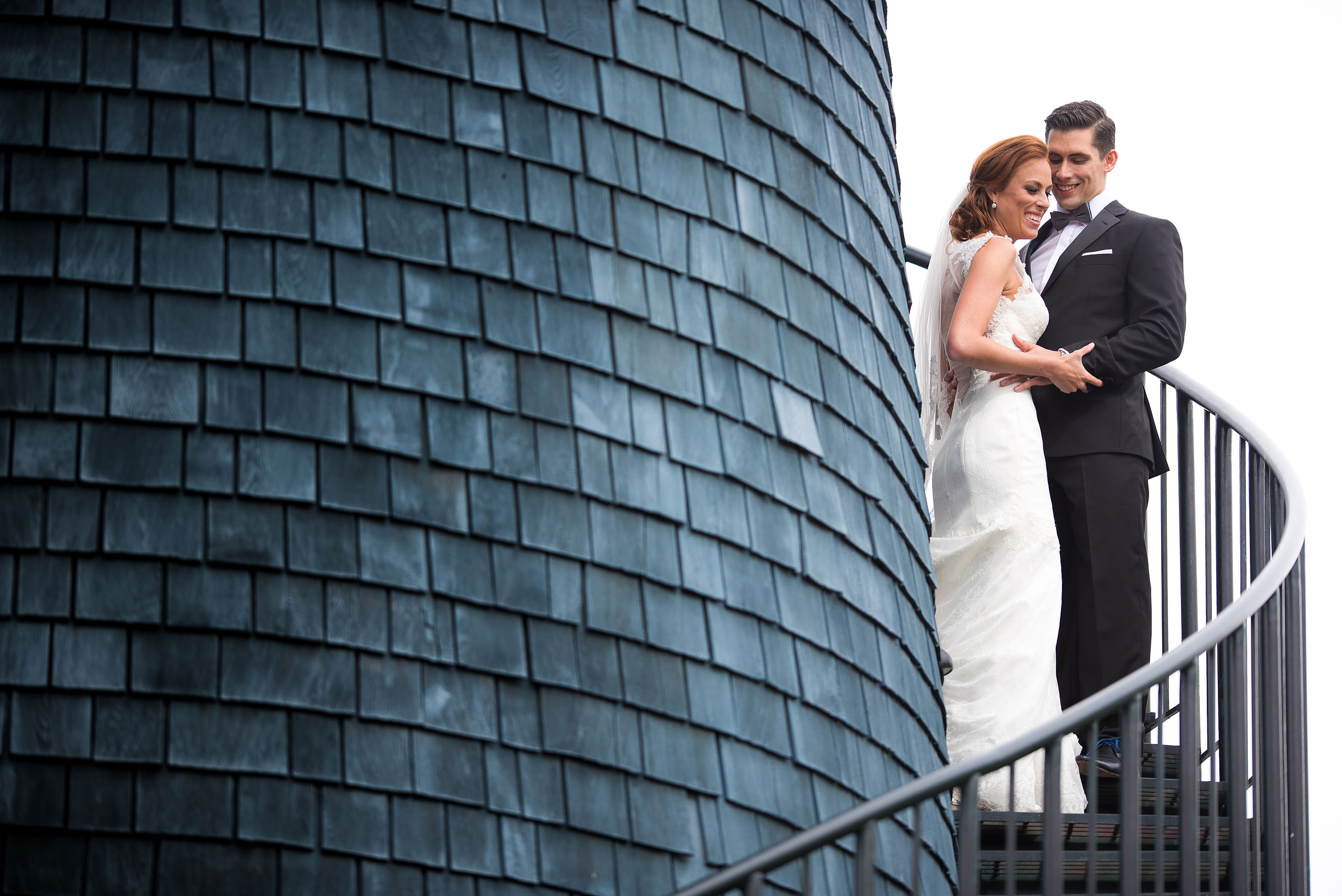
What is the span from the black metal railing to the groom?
0.96 feet

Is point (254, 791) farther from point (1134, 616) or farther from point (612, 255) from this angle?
point (1134, 616)

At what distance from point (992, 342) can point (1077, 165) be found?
35.8 inches

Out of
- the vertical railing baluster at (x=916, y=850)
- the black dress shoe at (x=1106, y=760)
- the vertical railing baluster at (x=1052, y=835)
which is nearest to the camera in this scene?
the vertical railing baluster at (x=916, y=850)

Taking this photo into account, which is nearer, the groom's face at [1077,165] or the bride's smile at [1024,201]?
the bride's smile at [1024,201]

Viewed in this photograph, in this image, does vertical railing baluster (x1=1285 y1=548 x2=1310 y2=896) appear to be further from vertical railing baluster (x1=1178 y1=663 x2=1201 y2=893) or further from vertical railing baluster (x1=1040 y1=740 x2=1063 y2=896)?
vertical railing baluster (x1=1040 y1=740 x2=1063 y2=896)

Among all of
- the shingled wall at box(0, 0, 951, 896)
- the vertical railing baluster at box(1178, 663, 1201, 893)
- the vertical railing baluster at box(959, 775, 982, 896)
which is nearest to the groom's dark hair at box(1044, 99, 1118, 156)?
the shingled wall at box(0, 0, 951, 896)

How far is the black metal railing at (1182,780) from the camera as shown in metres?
3.44

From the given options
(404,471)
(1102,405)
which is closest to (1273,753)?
(1102,405)

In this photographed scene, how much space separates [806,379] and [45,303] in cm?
184

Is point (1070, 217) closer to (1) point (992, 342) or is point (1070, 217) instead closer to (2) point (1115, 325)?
(2) point (1115, 325)

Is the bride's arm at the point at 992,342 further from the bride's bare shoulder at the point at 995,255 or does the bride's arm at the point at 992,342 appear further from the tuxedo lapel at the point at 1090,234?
the tuxedo lapel at the point at 1090,234

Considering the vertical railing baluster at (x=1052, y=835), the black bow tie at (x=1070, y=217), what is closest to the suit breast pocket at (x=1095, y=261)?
the black bow tie at (x=1070, y=217)

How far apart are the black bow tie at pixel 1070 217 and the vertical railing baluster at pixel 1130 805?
8.57 ft

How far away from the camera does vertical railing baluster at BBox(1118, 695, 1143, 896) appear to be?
3.63 meters
